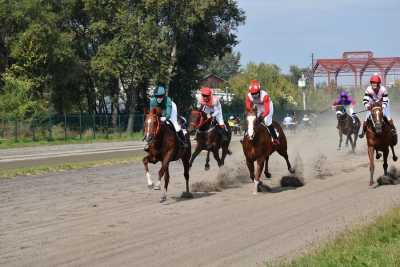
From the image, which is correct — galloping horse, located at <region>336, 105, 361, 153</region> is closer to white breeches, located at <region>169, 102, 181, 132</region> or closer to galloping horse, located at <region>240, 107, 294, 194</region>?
galloping horse, located at <region>240, 107, 294, 194</region>

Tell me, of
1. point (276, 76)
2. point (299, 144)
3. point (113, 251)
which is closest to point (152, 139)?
point (113, 251)

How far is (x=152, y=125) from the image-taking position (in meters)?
16.6

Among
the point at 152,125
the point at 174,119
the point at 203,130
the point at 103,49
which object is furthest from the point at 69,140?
the point at 152,125

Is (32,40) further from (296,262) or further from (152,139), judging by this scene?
(296,262)

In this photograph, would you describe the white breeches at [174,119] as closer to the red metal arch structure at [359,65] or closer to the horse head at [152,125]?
the horse head at [152,125]

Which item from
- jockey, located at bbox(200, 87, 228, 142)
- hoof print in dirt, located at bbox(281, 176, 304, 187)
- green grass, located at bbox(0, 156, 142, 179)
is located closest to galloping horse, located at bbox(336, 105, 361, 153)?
green grass, located at bbox(0, 156, 142, 179)

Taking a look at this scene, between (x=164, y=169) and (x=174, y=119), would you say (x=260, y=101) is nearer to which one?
(x=174, y=119)

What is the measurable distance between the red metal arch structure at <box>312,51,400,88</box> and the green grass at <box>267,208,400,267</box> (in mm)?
80999

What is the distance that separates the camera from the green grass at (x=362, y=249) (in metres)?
8.45

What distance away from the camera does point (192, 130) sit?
69.1 feet

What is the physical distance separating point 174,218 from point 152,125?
3.21m

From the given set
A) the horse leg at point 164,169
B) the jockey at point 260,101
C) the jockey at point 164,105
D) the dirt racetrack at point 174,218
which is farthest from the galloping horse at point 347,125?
the horse leg at point 164,169

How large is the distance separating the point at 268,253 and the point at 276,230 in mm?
1988

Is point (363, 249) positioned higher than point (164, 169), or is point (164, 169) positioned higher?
point (164, 169)
